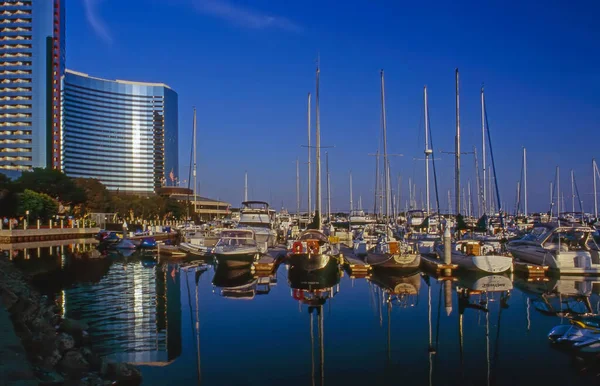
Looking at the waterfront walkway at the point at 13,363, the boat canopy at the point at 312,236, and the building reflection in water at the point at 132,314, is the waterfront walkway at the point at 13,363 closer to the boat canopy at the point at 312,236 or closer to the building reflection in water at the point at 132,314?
the building reflection in water at the point at 132,314

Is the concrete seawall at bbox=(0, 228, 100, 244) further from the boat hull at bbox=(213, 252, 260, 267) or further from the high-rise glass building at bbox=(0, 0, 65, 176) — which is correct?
the high-rise glass building at bbox=(0, 0, 65, 176)

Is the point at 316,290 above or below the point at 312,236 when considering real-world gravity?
below

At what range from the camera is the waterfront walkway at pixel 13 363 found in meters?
11.4

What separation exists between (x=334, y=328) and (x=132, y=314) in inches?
322

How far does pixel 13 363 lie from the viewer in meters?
12.5

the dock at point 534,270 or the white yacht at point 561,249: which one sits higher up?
the white yacht at point 561,249

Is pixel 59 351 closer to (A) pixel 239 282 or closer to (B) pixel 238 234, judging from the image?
(A) pixel 239 282

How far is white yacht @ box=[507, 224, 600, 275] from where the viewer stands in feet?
113

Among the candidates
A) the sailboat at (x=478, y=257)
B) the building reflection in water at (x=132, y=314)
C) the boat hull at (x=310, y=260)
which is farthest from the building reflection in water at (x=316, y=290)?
the sailboat at (x=478, y=257)

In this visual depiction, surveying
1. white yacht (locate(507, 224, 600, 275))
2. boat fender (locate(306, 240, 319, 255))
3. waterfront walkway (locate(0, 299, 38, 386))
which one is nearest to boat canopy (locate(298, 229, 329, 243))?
boat fender (locate(306, 240, 319, 255))

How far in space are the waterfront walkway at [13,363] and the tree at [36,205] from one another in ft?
240

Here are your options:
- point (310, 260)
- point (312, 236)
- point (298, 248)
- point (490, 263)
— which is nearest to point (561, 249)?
point (490, 263)

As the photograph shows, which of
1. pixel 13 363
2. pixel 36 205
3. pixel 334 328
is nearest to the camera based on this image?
pixel 13 363

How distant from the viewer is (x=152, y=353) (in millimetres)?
17000
